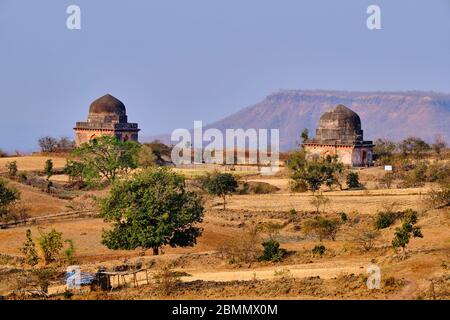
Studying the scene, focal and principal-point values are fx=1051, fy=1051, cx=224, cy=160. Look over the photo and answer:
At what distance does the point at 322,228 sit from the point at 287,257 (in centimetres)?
676

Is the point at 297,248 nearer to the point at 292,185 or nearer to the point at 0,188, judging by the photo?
the point at 0,188

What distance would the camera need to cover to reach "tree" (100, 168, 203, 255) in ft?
110

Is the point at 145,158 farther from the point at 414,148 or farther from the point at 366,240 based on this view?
the point at 366,240

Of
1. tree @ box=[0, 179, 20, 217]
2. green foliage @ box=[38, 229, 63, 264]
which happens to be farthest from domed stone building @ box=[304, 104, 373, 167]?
green foliage @ box=[38, 229, 63, 264]

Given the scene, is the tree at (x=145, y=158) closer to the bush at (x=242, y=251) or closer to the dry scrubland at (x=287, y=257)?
the dry scrubland at (x=287, y=257)

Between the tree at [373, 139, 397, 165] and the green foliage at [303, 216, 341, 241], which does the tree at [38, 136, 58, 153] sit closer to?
the tree at [373, 139, 397, 165]

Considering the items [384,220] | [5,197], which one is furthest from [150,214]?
[5,197]

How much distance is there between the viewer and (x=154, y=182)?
115 ft

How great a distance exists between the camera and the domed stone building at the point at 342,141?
72.7m

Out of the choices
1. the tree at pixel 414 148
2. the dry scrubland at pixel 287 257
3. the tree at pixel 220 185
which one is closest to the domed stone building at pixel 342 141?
the tree at pixel 414 148

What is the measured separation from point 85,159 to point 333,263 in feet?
98.3

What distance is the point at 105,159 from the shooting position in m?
57.8

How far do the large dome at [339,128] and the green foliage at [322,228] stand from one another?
32105 mm

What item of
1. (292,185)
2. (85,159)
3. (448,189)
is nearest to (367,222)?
(448,189)
